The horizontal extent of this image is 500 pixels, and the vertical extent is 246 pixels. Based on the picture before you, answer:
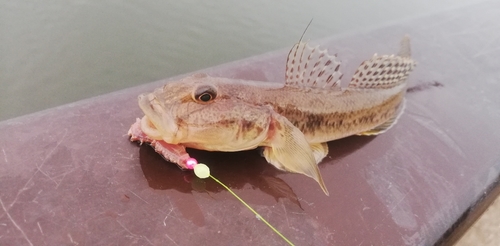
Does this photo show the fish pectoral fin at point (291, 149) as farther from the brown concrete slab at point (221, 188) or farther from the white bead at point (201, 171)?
the white bead at point (201, 171)

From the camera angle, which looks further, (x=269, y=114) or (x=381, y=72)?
(x=381, y=72)

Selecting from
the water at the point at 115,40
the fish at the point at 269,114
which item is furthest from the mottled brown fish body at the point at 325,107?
the water at the point at 115,40

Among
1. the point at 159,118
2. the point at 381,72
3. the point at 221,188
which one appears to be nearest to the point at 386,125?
the point at 381,72

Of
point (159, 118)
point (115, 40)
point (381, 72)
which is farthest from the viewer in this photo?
point (115, 40)

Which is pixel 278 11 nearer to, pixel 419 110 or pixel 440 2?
pixel 440 2

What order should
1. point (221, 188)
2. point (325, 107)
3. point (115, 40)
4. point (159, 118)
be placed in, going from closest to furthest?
point (159, 118)
point (221, 188)
point (325, 107)
point (115, 40)

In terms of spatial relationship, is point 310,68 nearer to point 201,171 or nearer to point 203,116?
point 203,116
